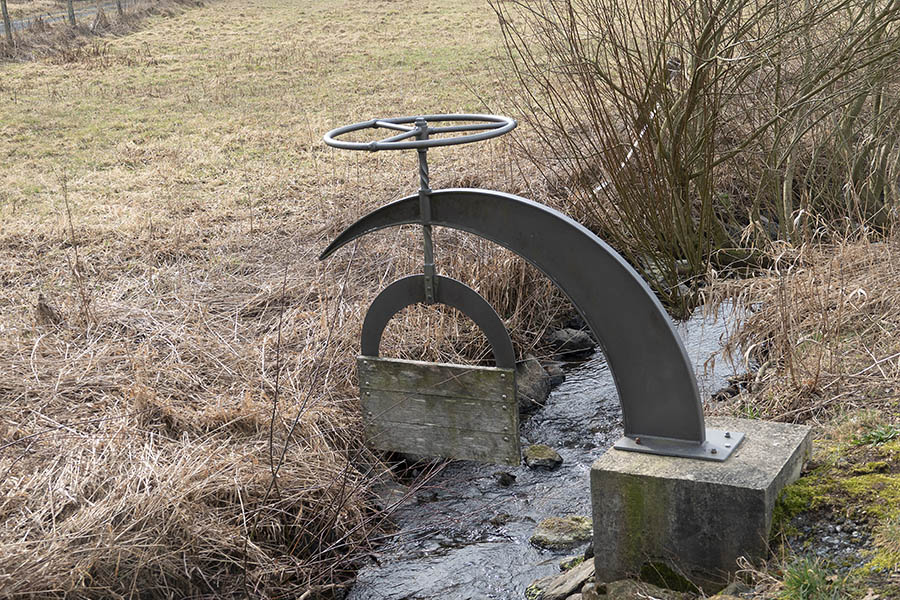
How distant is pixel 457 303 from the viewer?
12.1ft

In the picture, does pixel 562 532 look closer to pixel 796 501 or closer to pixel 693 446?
pixel 693 446

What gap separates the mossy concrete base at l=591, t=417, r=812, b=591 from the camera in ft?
9.54

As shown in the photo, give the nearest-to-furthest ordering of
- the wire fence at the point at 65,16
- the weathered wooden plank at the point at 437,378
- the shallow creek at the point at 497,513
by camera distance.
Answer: the weathered wooden plank at the point at 437,378 → the shallow creek at the point at 497,513 → the wire fence at the point at 65,16

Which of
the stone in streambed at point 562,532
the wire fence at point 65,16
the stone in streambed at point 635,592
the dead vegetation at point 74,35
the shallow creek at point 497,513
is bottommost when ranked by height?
the shallow creek at point 497,513

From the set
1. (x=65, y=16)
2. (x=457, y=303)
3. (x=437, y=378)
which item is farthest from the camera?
(x=65, y=16)

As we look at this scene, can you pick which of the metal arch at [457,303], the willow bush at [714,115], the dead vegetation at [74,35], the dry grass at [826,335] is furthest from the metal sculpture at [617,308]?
the dead vegetation at [74,35]

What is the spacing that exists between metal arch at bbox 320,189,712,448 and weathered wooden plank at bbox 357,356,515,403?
2.02 feet

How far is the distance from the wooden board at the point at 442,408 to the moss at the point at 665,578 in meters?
0.89

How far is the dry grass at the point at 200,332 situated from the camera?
3918 millimetres

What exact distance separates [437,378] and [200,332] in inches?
101

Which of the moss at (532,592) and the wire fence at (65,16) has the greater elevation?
the wire fence at (65,16)

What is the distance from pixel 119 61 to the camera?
707 inches

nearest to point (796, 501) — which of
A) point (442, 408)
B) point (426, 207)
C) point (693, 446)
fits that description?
point (693, 446)

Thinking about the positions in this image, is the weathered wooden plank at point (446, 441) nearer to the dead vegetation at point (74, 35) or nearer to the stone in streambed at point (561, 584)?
the stone in streambed at point (561, 584)
